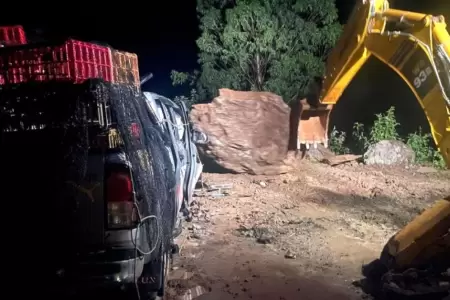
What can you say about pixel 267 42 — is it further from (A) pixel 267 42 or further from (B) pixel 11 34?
(B) pixel 11 34

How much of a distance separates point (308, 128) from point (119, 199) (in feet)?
22.4

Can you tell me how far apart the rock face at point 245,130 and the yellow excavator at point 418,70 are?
90.8 inches

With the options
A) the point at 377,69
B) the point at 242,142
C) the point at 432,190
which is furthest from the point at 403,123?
the point at 242,142

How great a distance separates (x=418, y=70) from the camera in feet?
16.4

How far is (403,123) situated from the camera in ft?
41.2

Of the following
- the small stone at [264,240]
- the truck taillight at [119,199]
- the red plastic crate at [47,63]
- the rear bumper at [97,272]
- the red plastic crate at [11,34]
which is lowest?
the small stone at [264,240]

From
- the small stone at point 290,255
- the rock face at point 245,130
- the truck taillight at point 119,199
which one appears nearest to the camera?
the truck taillight at point 119,199

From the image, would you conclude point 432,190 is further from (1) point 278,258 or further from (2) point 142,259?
(2) point 142,259

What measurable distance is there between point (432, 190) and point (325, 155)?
2.71 m

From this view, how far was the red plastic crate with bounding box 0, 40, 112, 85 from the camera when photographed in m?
3.39

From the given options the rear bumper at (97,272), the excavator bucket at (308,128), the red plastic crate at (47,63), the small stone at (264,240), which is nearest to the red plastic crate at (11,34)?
the red plastic crate at (47,63)

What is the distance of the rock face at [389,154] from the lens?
1003cm

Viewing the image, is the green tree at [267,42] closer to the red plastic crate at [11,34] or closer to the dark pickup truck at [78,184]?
the red plastic crate at [11,34]

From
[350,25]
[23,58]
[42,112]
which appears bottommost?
[42,112]
